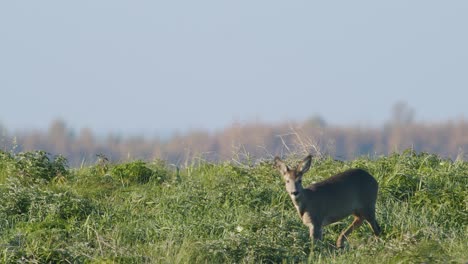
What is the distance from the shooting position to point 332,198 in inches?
454

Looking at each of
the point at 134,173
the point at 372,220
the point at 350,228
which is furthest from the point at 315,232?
the point at 134,173

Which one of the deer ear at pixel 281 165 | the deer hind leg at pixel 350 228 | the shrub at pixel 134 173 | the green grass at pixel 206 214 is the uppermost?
the deer ear at pixel 281 165

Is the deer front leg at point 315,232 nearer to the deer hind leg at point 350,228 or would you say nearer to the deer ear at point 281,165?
the deer hind leg at point 350,228

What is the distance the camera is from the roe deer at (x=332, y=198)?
1140 centimetres

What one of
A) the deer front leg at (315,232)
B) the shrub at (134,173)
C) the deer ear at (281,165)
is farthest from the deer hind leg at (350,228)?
the shrub at (134,173)

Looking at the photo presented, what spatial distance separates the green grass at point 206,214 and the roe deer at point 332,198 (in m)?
0.18

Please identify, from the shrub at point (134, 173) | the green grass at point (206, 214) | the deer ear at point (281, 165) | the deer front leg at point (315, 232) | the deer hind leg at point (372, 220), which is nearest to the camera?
the green grass at point (206, 214)

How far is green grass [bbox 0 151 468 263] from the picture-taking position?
1058cm

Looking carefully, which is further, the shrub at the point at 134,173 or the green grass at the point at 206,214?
the shrub at the point at 134,173

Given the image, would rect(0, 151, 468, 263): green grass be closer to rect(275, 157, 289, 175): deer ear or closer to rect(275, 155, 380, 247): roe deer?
rect(275, 155, 380, 247): roe deer

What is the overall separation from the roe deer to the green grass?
7.2 inches

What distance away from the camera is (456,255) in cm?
1012

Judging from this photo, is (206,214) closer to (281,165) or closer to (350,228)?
(281,165)

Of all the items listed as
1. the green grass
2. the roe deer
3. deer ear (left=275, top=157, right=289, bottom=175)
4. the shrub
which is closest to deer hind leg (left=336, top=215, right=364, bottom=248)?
the roe deer
